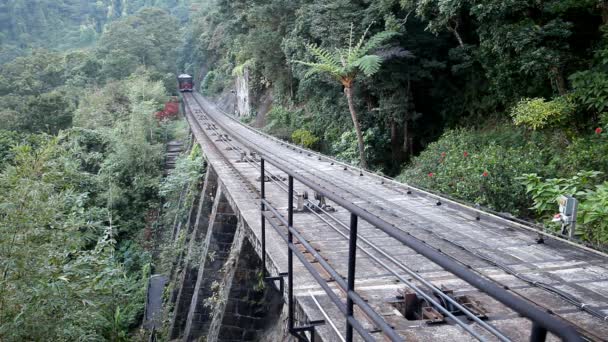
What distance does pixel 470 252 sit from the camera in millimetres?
4223

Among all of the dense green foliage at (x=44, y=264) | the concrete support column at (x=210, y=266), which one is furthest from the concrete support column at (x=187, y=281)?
the dense green foliage at (x=44, y=264)

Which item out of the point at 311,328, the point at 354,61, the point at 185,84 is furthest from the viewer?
the point at 185,84

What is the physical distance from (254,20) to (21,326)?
19.3 meters

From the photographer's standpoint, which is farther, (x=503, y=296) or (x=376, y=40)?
(x=376, y=40)

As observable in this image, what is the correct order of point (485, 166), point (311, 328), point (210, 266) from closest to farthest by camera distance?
point (311, 328), point (485, 166), point (210, 266)

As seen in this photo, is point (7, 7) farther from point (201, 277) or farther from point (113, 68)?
point (201, 277)

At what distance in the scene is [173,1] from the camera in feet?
264

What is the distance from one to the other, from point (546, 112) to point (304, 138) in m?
9.73

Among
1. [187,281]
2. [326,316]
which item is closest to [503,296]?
[326,316]

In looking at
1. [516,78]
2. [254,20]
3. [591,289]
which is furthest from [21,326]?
[254,20]

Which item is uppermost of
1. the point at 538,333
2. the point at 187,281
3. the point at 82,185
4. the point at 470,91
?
the point at 470,91

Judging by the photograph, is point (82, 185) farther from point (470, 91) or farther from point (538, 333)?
point (538, 333)

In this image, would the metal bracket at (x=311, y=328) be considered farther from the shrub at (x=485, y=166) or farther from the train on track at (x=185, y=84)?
the train on track at (x=185, y=84)

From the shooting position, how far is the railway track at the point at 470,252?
2826 millimetres
